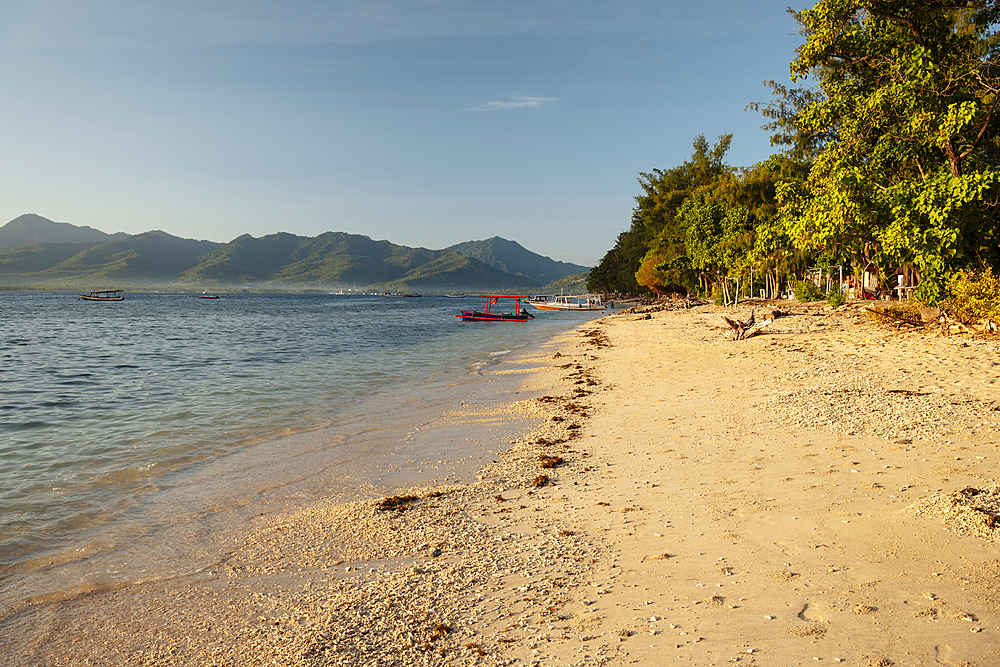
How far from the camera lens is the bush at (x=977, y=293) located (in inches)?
607

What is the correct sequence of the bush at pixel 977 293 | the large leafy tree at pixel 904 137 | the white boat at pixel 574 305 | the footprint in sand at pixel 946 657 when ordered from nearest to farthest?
the footprint in sand at pixel 946 657 → the large leafy tree at pixel 904 137 → the bush at pixel 977 293 → the white boat at pixel 574 305

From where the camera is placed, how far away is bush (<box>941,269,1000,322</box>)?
15.4m

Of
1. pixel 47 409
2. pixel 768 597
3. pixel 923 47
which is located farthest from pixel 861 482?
pixel 47 409

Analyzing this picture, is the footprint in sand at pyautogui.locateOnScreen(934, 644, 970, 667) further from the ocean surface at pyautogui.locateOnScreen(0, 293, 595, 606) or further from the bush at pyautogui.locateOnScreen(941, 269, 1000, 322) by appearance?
the bush at pyautogui.locateOnScreen(941, 269, 1000, 322)

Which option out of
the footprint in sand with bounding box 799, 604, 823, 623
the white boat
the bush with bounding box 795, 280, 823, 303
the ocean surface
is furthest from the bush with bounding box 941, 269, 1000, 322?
the white boat

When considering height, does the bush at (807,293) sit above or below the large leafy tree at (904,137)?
below

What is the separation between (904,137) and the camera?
16.4m

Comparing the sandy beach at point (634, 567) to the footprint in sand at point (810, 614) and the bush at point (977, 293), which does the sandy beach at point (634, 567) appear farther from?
the bush at point (977, 293)

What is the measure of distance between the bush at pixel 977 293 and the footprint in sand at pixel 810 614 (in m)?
15.7

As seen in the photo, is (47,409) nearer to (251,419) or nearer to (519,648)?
(251,419)

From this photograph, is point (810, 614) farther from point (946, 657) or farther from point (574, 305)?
point (574, 305)

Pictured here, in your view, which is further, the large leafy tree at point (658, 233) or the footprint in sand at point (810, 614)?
the large leafy tree at point (658, 233)

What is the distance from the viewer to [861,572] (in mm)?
4691

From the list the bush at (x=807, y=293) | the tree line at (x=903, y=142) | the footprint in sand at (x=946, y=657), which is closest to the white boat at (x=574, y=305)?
the bush at (x=807, y=293)
